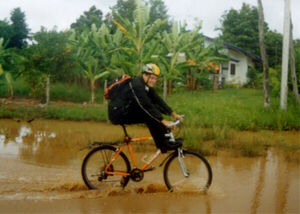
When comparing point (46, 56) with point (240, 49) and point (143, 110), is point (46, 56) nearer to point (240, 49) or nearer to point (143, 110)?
point (143, 110)

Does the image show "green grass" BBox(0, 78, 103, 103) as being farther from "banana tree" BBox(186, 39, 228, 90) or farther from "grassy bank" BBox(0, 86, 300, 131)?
"banana tree" BBox(186, 39, 228, 90)

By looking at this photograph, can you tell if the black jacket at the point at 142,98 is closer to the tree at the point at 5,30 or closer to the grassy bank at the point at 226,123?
the grassy bank at the point at 226,123

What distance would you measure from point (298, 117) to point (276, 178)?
512 cm

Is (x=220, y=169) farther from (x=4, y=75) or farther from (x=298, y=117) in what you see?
(x=4, y=75)

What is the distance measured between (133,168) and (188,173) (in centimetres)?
79

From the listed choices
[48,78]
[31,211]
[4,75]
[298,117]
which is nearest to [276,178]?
[31,211]

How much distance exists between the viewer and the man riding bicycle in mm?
4117

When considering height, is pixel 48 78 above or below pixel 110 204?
above

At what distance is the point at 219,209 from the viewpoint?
4.09 metres

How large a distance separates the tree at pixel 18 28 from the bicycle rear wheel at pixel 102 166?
31.2m

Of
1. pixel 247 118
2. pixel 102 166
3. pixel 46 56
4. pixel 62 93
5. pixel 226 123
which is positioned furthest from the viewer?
pixel 62 93

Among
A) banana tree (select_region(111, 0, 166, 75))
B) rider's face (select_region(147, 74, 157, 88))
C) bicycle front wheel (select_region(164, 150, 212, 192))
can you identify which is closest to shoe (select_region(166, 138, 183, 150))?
bicycle front wheel (select_region(164, 150, 212, 192))

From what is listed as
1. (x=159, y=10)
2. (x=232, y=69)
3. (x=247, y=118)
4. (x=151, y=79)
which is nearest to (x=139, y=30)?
(x=247, y=118)

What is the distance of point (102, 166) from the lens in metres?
4.58
